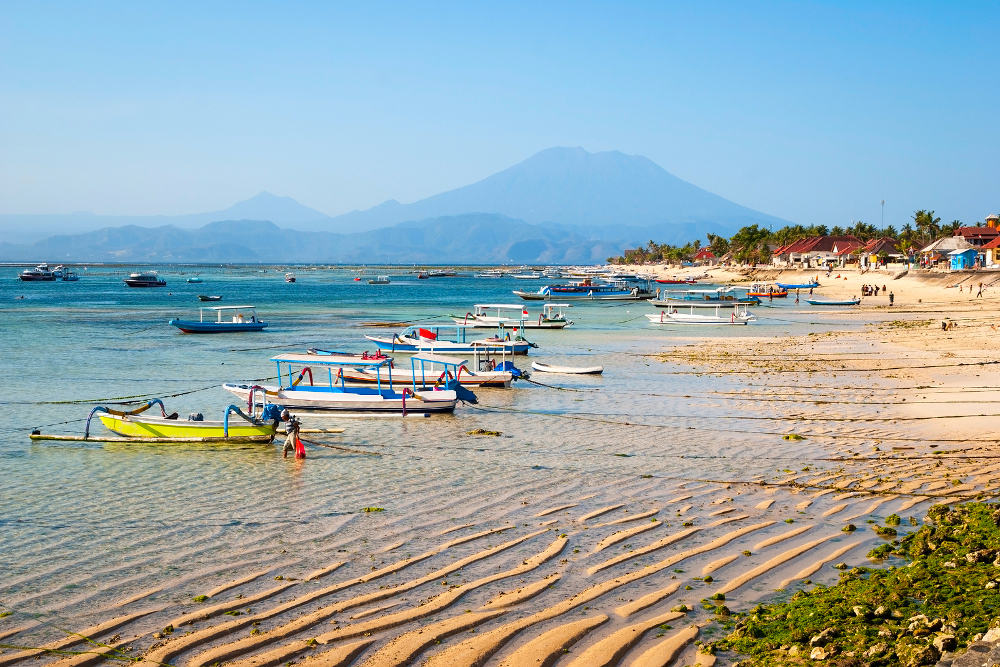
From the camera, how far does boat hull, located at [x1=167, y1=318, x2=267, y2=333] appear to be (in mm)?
59594

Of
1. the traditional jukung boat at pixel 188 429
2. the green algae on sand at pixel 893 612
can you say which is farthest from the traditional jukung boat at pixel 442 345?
the green algae on sand at pixel 893 612

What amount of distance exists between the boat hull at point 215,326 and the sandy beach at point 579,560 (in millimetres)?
41548

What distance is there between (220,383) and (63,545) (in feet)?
72.0

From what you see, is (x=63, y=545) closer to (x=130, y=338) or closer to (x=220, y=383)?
(x=220, y=383)

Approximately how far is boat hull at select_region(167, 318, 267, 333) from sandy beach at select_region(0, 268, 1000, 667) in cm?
4155

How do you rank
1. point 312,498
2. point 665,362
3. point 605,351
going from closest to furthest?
1. point 312,498
2. point 665,362
3. point 605,351

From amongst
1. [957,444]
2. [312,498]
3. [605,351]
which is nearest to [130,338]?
[605,351]

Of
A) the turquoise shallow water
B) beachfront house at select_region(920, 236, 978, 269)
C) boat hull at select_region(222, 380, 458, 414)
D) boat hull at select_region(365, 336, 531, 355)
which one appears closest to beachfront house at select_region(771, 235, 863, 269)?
beachfront house at select_region(920, 236, 978, 269)

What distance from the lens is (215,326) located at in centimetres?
6019

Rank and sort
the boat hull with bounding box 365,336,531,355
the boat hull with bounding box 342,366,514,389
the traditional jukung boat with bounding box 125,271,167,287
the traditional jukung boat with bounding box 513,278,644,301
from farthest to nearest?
the traditional jukung boat with bounding box 125,271,167,287
the traditional jukung boat with bounding box 513,278,644,301
the boat hull with bounding box 365,336,531,355
the boat hull with bounding box 342,366,514,389

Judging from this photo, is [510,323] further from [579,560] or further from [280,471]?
[579,560]

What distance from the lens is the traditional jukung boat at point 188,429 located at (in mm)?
22016

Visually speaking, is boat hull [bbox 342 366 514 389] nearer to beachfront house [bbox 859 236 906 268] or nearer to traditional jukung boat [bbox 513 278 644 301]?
traditional jukung boat [bbox 513 278 644 301]

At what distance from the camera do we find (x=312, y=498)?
17.0m
